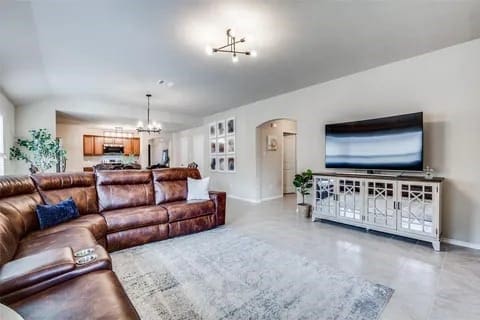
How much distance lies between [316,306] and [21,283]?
6.38ft

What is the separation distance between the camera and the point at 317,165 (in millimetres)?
4863

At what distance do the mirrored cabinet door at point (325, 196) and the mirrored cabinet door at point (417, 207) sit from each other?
1.00 m

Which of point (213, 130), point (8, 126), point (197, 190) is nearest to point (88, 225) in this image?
point (197, 190)

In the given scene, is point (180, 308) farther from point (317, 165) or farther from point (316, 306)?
point (317, 165)

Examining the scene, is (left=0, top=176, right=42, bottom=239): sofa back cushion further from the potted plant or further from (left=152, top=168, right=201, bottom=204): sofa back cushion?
the potted plant

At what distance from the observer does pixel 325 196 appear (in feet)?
13.9

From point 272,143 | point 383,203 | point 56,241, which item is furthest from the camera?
point 272,143

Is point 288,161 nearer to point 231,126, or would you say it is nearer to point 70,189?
point 231,126

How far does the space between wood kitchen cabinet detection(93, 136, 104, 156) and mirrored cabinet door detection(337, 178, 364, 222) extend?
9.80 meters

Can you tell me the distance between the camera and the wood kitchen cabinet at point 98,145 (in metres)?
10.0

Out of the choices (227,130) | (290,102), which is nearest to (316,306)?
(290,102)

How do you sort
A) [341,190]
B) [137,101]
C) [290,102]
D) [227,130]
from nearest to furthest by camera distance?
[341,190], [290,102], [137,101], [227,130]

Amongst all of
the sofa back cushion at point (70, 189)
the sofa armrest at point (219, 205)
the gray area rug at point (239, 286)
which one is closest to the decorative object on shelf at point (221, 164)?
the sofa armrest at point (219, 205)

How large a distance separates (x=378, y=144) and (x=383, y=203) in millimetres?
914
